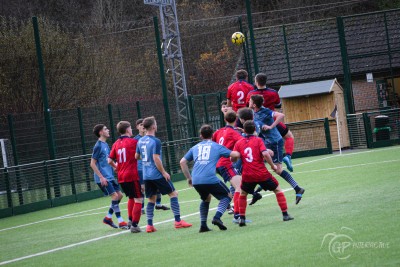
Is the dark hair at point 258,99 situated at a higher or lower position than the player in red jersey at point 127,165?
higher

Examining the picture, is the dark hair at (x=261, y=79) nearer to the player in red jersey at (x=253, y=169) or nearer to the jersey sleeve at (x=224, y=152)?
the player in red jersey at (x=253, y=169)

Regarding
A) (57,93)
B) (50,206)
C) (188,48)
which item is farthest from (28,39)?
(50,206)

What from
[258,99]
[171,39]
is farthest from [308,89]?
[258,99]

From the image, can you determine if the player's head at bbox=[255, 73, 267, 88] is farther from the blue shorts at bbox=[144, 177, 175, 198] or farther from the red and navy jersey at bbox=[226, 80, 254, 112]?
the blue shorts at bbox=[144, 177, 175, 198]

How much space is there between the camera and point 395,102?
111 ft

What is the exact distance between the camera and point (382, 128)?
85.5 ft

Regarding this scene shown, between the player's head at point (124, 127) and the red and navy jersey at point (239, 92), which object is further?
the red and navy jersey at point (239, 92)

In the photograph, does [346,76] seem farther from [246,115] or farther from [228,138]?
[246,115]

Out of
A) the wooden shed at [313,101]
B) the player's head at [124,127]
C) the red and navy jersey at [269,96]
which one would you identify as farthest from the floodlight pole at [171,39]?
the player's head at [124,127]

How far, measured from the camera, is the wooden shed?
2792 centimetres

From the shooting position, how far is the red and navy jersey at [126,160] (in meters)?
12.5

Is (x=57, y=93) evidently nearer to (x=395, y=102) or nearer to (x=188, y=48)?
(x=188, y=48)

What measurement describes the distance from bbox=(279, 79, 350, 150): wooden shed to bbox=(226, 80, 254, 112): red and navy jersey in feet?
43.8

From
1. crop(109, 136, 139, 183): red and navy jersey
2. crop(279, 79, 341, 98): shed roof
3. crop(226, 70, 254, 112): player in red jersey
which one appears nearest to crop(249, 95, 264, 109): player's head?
crop(226, 70, 254, 112): player in red jersey
